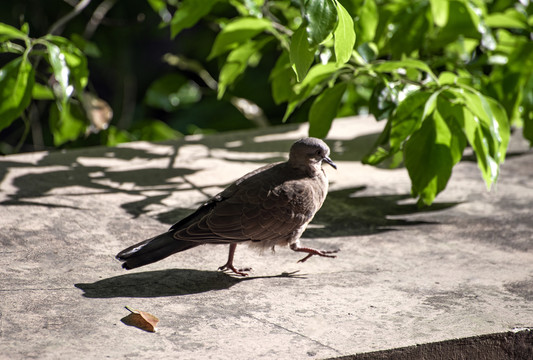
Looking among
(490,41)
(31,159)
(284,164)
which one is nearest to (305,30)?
(284,164)

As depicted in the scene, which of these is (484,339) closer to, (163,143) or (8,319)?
(8,319)

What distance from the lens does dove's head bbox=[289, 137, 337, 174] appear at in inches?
109

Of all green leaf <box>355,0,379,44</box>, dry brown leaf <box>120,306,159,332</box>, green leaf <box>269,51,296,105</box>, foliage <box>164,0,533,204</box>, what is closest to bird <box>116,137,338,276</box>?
dry brown leaf <box>120,306,159,332</box>

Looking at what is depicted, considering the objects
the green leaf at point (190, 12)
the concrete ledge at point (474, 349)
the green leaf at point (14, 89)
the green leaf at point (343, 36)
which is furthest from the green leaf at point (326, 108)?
the concrete ledge at point (474, 349)

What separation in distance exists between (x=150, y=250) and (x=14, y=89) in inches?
46.4

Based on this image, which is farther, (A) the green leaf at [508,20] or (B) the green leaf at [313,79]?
(A) the green leaf at [508,20]

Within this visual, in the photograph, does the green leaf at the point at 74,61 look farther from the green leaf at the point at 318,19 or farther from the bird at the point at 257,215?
the green leaf at the point at 318,19

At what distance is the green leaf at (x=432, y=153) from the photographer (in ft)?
10.4

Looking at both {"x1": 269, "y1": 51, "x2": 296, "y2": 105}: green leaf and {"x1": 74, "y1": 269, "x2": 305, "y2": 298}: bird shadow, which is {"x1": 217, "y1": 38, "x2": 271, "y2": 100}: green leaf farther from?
{"x1": 74, "y1": 269, "x2": 305, "y2": 298}: bird shadow

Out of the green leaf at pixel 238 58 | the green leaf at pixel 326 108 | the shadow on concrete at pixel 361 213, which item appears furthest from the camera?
the green leaf at pixel 238 58

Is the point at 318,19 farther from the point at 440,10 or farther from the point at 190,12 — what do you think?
the point at 440,10

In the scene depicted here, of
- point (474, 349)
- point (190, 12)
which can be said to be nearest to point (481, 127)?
point (474, 349)

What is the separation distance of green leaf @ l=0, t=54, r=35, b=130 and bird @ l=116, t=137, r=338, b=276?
1.06 meters

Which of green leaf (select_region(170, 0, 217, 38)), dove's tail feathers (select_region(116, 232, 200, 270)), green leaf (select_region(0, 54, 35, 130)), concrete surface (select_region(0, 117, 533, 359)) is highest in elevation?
green leaf (select_region(170, 0, 217, 38))
